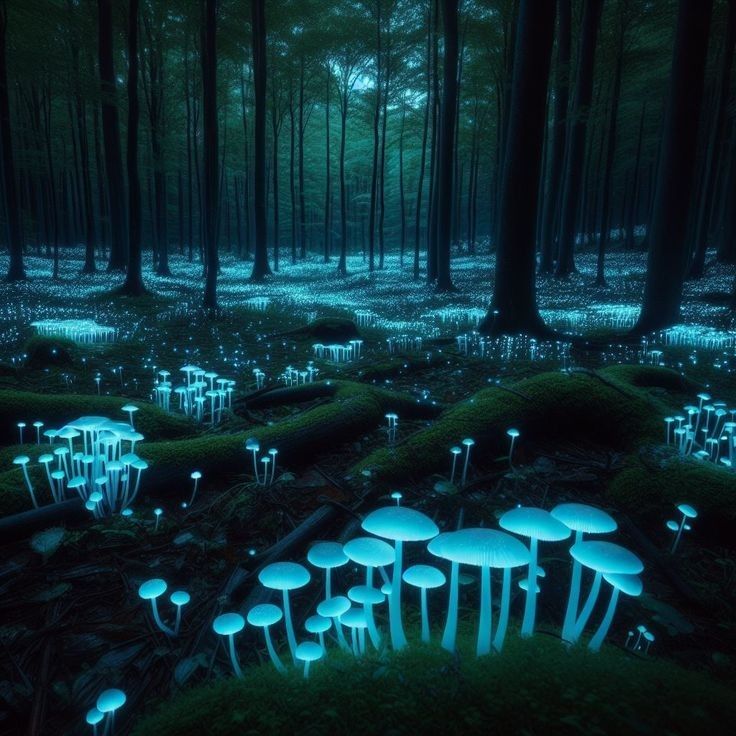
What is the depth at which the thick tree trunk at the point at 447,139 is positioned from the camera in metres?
17.5

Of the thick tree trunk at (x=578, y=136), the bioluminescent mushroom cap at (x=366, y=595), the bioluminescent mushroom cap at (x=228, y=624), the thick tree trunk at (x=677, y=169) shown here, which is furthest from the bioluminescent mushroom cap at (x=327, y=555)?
the thick tree trunk at (x=578, y=136)

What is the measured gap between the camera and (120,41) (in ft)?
83.5

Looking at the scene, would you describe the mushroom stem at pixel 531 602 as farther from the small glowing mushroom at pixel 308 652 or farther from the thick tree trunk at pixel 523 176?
the thick tree trunk at pixel 523 176

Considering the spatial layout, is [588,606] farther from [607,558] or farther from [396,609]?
[396,609]

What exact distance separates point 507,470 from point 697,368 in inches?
228

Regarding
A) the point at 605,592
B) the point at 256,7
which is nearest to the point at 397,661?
the point at 605,592

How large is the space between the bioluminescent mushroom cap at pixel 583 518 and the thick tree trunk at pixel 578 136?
19.4 meters

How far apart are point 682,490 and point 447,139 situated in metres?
18.8

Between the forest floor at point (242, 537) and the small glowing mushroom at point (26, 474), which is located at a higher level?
the small glowing mushroom at point (26, 474)

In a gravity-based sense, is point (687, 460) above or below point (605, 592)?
above

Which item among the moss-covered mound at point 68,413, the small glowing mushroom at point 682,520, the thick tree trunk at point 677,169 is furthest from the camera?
the thick tree trunk at point 677,169

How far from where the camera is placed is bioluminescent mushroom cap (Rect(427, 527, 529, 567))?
186cm

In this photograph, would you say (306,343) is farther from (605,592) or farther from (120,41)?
(120,41)

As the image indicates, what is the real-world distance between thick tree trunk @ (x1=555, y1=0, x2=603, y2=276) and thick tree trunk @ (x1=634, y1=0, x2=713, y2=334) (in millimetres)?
7711
